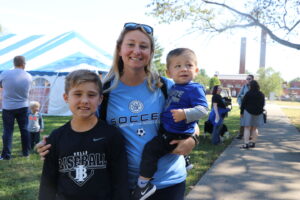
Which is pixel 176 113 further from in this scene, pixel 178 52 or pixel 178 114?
pixel 178 52

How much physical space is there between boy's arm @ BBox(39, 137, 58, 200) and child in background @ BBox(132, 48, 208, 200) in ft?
1.68

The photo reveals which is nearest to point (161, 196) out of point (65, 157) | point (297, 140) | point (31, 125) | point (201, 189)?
point (65, 157)

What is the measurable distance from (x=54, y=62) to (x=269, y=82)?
171 ft

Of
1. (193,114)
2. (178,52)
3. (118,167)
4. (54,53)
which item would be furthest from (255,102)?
(54,53)

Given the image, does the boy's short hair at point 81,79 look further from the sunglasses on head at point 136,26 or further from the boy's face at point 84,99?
the sunglasses on head at point 136,26

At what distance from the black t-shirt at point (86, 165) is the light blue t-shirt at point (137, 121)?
0.24 ft

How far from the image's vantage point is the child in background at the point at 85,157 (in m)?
1.69

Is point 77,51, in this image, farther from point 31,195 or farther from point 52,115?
point 31,195

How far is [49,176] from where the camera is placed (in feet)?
5.70

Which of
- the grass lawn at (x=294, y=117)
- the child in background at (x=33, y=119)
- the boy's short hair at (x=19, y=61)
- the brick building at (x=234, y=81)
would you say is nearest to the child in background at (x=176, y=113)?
the boy's short hair at (x=19, y=61)

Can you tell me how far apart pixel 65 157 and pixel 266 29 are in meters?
13.4

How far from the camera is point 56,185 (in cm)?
178

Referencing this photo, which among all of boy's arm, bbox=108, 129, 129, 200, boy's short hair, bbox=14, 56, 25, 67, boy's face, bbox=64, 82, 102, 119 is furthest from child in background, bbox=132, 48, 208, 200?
boy's short hair, bbox=14, 56, 25, 67

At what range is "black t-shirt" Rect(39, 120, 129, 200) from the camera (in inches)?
66.7
